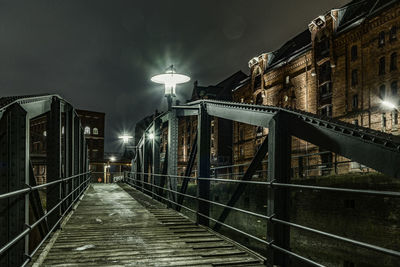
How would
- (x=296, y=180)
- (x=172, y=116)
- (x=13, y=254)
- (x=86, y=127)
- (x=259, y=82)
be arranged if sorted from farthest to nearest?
(x=86, y=127), (x=259, y=82), (x=296, y=180), (x=172, y=116), (x=13, y=254)

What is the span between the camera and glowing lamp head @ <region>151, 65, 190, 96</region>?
34.9 feet

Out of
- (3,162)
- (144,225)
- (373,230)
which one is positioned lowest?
(373,230)

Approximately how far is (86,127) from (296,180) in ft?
177

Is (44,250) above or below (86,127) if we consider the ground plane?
below

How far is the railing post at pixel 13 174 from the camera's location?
421cm

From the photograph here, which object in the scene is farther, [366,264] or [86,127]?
[86,127]

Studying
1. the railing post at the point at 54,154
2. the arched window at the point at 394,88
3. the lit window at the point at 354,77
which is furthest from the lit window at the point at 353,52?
the railing post at the point at 54,154

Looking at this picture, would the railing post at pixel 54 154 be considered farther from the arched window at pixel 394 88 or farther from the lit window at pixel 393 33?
the lit window at pixel 393 33

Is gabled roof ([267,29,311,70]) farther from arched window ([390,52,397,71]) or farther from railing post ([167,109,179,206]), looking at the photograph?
railing post ([167,109,179,206])

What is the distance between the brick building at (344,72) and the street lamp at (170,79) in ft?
32.1

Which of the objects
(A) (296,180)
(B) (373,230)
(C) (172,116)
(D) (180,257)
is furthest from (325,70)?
(D) (180,257)

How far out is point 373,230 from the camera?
38.2ft

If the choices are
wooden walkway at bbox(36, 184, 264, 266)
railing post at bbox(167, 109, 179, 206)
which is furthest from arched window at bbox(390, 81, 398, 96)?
wooden walkway at bbox(36, 184, 264, 266)

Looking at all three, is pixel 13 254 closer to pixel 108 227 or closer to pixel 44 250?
pixel 44 250
